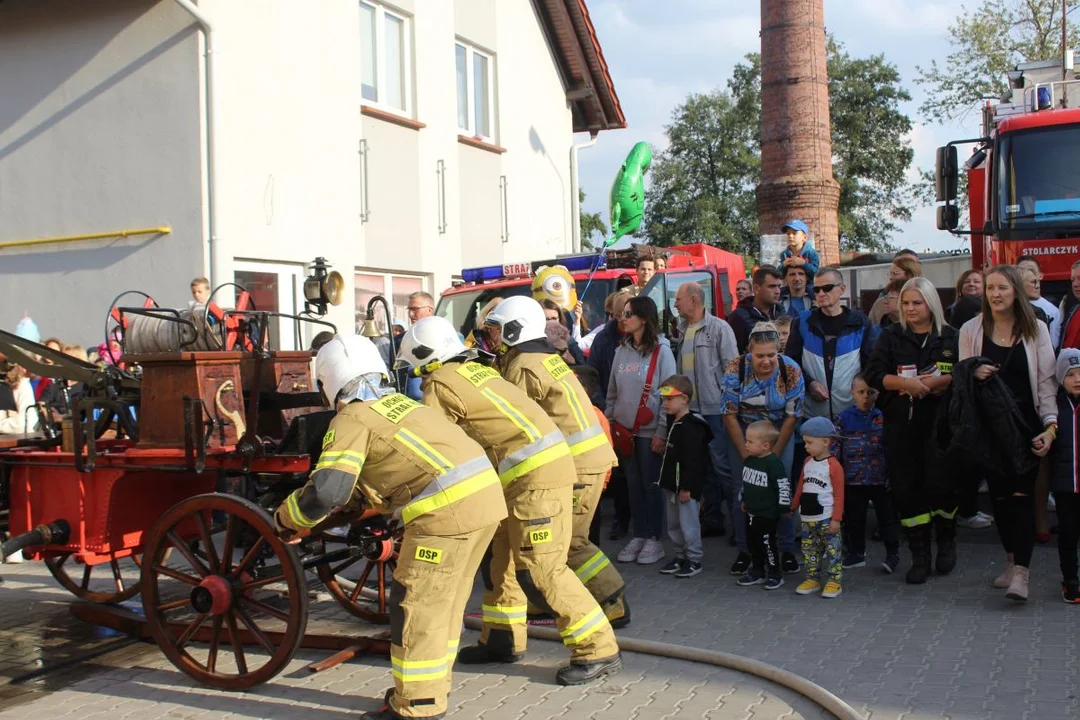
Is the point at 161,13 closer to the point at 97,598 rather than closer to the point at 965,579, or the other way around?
the point at 97,598

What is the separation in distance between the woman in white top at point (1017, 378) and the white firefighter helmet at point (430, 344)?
3.15m

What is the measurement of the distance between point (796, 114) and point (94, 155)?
10.1 m

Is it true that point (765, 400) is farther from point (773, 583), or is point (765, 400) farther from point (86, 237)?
point (86, 237)

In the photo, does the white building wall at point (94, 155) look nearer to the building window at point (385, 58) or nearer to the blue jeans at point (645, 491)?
the building window at point (385, 58)

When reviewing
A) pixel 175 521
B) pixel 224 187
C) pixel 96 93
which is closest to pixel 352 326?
pixel 224 187

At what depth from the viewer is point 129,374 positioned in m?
6.34

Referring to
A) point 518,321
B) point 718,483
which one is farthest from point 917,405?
point 518,321

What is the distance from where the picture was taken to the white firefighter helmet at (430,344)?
17.0 ft

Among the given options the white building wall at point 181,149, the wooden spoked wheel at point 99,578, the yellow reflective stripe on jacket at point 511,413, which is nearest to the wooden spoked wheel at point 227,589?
the wooden spoked wheel at point 99,578

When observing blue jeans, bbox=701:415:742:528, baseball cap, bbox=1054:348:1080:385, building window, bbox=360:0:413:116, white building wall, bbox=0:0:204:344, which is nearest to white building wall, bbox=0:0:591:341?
white building wall, bbox=0:0:204:344

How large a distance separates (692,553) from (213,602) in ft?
10.9

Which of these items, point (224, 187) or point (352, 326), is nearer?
point (224, 187)

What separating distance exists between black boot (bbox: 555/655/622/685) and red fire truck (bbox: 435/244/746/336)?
17.2 ft

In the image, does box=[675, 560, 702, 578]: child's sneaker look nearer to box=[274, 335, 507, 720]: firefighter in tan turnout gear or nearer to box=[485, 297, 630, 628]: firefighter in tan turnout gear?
box=[485, 297, 630, 628]: firefighter in tan turnout gear
